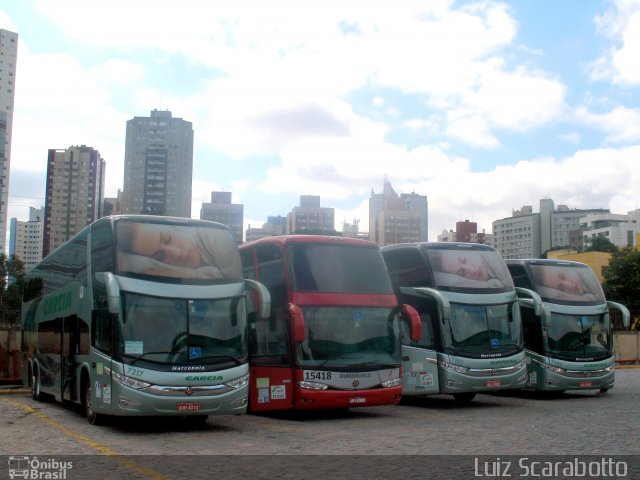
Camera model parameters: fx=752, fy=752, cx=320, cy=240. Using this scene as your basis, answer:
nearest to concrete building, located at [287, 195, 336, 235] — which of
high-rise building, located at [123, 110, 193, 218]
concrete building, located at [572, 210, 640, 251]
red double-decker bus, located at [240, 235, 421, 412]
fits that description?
high-rise building, located at [123, 110, 193, 218]

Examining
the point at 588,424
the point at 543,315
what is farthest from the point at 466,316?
the point at 588,424

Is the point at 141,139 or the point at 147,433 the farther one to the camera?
the point at 141,139

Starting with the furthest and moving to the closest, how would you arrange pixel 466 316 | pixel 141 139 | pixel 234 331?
pixel 141 139
pixel 466 316
pixel 234 331

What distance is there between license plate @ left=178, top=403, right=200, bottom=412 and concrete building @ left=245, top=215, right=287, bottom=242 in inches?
2330

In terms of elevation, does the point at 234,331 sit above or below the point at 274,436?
above

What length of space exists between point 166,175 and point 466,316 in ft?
283

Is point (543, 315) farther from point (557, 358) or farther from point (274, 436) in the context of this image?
point (274, 436)

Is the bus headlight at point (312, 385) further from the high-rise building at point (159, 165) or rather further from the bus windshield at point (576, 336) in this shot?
the high-rise building at point (159, 165)

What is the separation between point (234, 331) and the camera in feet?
46.1

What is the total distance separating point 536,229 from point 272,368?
15301cm

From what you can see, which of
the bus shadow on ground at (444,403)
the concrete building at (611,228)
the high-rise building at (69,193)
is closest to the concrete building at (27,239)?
the high-rise building at (69,193)

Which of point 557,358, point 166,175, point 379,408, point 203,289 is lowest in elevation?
point 379,408

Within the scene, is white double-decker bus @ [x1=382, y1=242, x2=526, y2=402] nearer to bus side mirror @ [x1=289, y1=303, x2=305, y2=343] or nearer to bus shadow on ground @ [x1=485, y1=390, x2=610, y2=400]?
bus shadow on ground @ [x1=485, y1=390, x2=610, y2=400]

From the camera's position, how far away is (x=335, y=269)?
52.4ft
